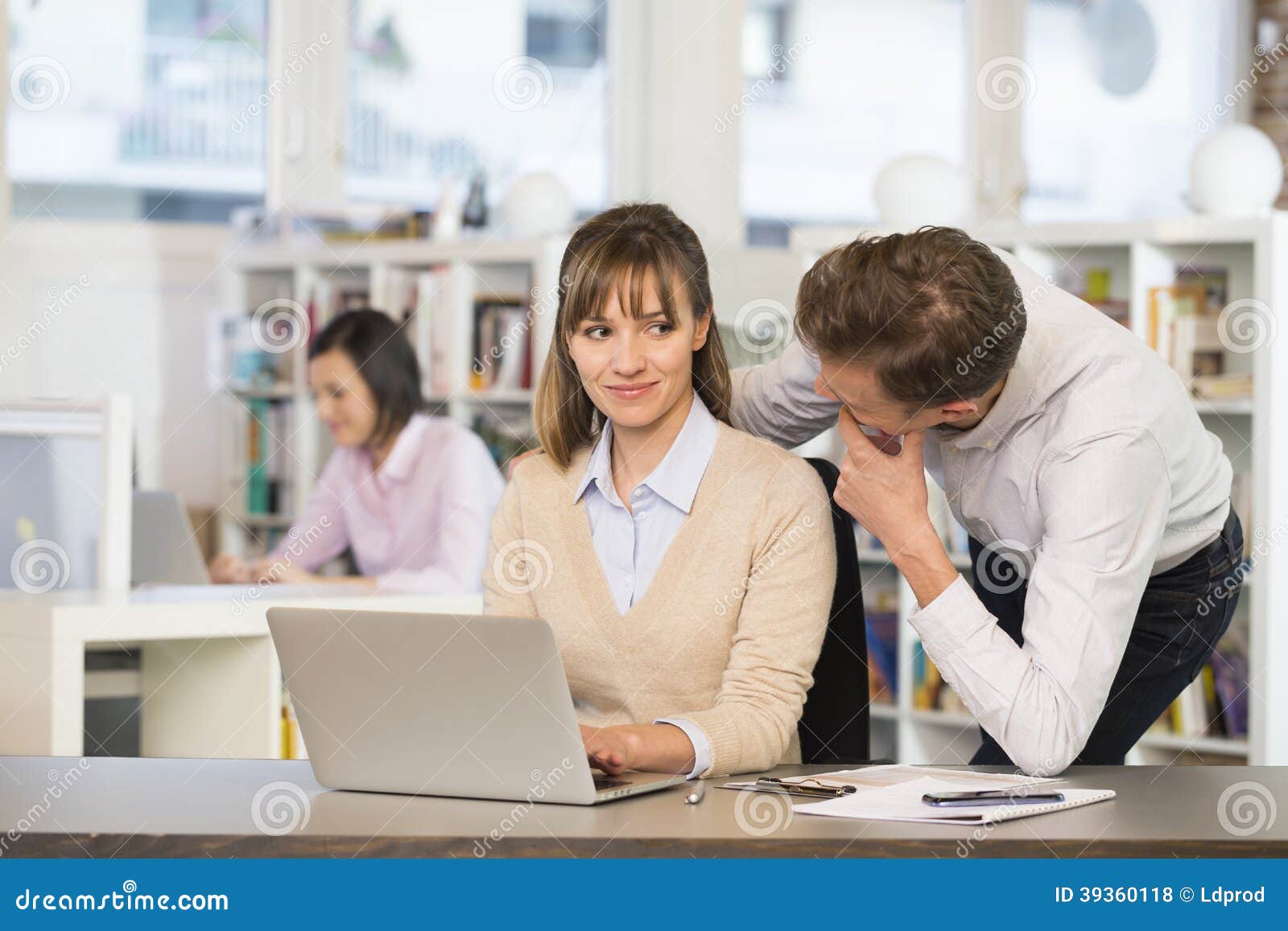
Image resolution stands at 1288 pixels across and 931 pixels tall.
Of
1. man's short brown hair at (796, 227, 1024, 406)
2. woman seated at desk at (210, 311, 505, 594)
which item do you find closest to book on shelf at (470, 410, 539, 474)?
woman seated at desk at (210, 311, 505, 594)

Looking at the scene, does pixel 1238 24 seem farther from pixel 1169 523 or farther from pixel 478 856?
pixel 478 856

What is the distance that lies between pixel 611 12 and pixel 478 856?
490 centimetres

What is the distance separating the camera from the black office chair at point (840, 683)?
187 cm

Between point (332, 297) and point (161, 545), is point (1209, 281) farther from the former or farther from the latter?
point (332, 297)

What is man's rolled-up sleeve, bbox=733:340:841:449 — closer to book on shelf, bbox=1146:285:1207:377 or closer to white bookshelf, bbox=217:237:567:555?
book on shelf, bbox=1146:285:1207:377

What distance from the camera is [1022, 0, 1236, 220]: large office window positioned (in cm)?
564

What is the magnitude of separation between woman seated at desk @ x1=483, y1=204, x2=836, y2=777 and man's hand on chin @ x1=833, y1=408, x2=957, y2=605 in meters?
0.10

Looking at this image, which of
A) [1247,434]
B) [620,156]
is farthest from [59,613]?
[620,156]

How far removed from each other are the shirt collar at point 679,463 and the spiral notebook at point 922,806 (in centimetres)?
52

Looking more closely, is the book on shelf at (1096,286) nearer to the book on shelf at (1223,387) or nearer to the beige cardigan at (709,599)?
the book on shelf at (1223,387)

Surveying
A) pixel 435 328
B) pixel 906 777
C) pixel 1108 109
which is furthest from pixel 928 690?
pixel 906 777

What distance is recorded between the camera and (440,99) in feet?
18.0

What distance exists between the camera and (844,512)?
74.8 inches

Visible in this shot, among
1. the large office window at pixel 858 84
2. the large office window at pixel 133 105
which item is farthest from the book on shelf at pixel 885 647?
the large office window at pixel 133 105
